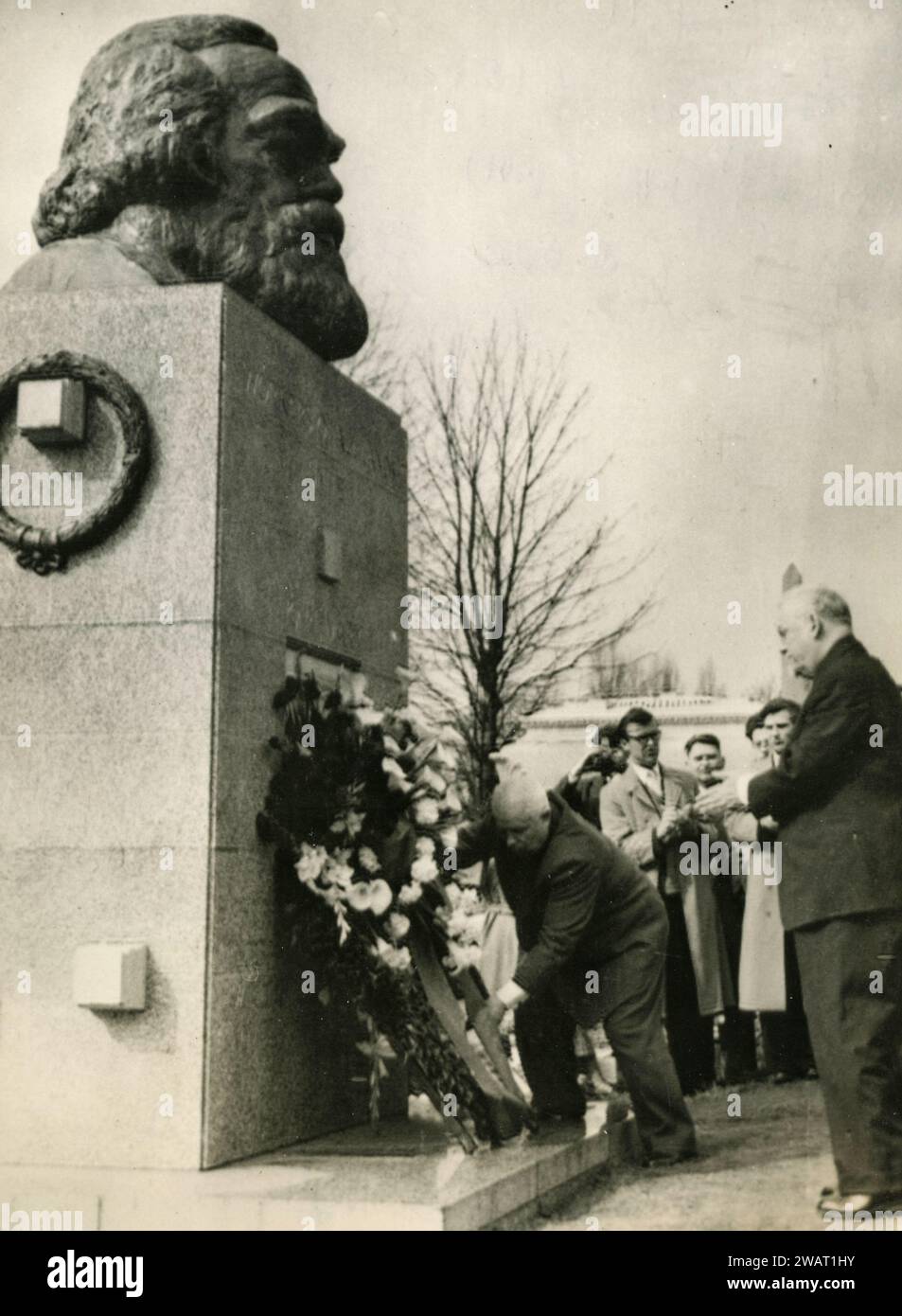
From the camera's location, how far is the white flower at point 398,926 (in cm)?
571

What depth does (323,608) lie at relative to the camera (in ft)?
21.3

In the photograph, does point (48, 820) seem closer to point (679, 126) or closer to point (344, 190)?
point (344, 190)

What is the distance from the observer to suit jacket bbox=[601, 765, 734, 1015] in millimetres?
6406

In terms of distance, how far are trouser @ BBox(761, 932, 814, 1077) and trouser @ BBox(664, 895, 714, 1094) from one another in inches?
10.0

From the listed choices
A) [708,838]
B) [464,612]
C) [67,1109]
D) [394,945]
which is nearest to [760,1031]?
[708,838]

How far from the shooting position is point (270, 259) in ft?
21.3

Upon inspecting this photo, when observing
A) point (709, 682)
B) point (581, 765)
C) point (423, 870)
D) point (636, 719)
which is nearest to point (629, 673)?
point (636, 719)

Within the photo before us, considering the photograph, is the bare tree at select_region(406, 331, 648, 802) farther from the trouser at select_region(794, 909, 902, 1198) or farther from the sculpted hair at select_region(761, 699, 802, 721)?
the trouser at select_region(794, 909, 902, 1198)

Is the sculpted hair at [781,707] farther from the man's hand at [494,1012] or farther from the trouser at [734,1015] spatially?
the man's hand at [494,1012]

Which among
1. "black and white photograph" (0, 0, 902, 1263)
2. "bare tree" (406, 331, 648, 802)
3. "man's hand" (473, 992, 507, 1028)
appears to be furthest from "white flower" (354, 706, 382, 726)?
"man's hand" (473, 992, 507, 1028)

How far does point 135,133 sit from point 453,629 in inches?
94.0
